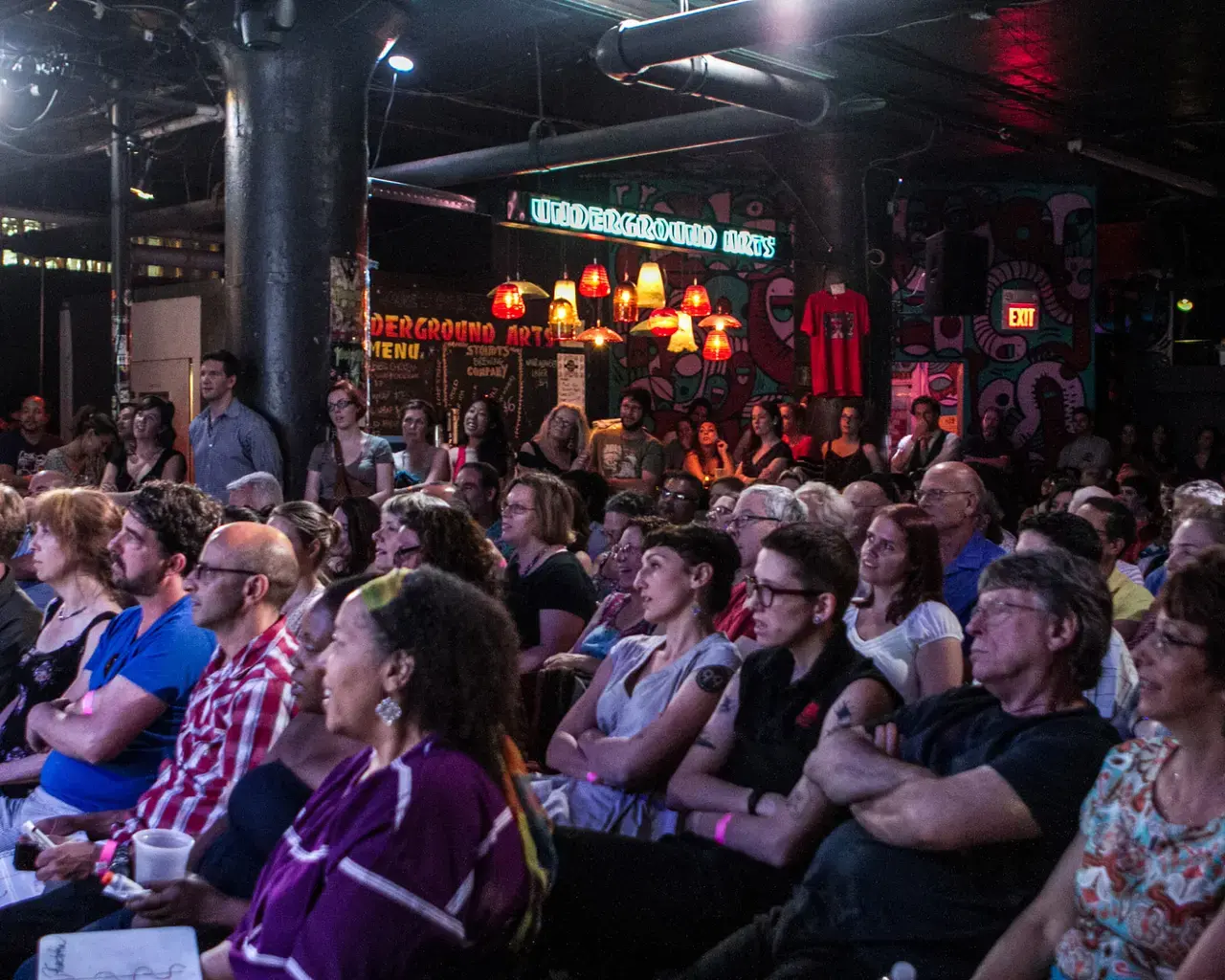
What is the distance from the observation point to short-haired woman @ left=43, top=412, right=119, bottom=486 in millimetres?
8305

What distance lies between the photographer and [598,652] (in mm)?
4328

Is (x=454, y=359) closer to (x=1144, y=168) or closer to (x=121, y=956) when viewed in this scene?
(x=1144, y=168)

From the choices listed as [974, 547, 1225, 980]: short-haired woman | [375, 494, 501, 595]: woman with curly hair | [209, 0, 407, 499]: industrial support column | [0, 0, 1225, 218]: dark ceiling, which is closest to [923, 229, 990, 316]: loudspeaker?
[0, 0, 1225, 218]: dark ceiling

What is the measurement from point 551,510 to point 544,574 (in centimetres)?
24

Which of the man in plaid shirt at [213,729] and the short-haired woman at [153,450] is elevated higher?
the short-haired woman at [153,450]

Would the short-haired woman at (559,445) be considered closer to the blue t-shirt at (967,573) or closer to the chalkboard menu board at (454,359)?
the blue t-shirt at (967,573)

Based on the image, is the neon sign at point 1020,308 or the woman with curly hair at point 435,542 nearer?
the woman with curly hair at point 435,542

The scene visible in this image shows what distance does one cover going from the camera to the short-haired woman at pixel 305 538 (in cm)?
405

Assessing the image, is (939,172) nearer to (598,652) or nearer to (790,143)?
(790,143)

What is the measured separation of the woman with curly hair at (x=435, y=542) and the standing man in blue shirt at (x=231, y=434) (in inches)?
88.3

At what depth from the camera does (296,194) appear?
6137 mm

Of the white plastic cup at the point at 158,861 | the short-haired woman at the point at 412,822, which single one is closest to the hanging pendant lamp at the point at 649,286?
the white plastic cup at the point at 158,861

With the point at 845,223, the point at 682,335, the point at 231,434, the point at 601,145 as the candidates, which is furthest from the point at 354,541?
the point at 845,223

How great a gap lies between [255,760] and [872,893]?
130 cm
